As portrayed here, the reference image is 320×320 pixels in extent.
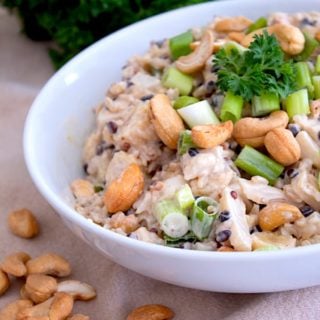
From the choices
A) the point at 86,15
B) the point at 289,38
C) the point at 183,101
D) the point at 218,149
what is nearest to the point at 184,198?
the point at 218,149

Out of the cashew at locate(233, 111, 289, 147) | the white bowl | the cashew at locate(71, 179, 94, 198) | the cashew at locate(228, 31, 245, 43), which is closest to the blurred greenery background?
the white bowl

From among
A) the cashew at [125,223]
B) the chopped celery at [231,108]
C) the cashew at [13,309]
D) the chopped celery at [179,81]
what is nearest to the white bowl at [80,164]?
the cashew at [125,223]

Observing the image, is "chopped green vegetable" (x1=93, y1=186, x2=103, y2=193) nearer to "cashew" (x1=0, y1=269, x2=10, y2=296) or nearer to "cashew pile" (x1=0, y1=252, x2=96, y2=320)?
"cashew pile" (x1=0, y1=252, x2=96, y2=320)

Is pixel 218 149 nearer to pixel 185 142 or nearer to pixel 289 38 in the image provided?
pixel 185 142

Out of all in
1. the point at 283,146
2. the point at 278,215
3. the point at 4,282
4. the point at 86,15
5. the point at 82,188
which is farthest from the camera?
the point at 86,15

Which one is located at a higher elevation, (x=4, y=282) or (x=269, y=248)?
(x=269, y=248)

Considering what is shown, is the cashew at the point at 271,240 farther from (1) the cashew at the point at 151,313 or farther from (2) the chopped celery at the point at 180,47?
(2) the chopped celery at the point at 180,47

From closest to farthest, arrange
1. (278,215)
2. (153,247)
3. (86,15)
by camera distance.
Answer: (153,247) → (278,215) → (86,15)
